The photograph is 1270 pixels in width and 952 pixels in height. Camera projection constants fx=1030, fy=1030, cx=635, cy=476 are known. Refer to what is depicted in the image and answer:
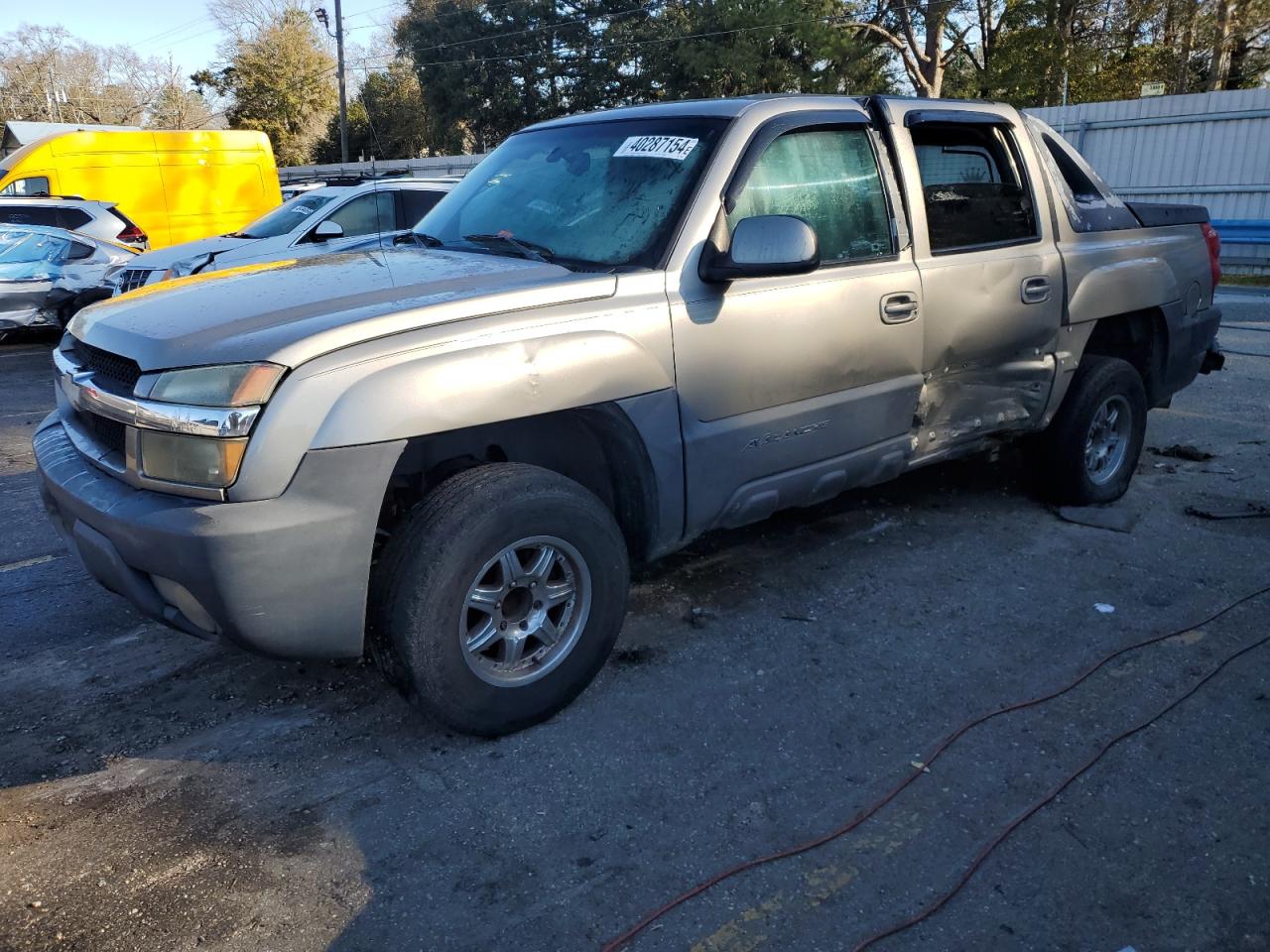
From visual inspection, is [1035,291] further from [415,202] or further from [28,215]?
[28,215]

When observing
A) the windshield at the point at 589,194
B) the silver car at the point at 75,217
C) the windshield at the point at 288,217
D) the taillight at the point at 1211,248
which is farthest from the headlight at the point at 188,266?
the taillight at the point at 1211,248

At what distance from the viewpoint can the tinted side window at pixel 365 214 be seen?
34.7 ft

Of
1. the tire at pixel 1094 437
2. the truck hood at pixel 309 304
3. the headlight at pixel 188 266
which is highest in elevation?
the truck hood at pixel 309 304

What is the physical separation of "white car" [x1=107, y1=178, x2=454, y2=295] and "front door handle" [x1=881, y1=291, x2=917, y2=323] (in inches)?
275

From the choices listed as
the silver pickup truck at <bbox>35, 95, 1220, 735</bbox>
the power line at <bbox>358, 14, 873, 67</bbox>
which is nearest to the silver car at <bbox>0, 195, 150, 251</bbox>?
the silver pickup truck at <bbox>35, 95, 1220, 735</bbox>

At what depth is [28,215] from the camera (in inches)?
542

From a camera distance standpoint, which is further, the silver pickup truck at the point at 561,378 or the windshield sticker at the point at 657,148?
the windshield sticker at the point at 657,148

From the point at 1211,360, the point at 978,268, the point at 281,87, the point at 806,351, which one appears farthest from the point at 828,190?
the point at 281,87

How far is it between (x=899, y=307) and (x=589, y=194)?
1317 millimetres

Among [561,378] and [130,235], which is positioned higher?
[130,235]

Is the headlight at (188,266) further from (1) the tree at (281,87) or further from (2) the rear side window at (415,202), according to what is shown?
(1) the tree at (281,87)

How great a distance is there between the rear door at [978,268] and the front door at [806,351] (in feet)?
0.57

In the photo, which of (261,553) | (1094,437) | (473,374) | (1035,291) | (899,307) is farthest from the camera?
(1094,437)

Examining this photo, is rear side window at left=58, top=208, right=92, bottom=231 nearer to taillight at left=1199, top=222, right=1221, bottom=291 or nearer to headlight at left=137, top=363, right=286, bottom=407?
headlight at left=137, top=363, right=286, bottom=407
